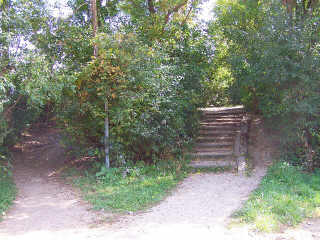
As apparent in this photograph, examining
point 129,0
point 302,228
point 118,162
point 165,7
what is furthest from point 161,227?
point 129,0

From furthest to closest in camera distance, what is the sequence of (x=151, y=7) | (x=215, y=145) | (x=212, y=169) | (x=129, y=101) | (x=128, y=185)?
(x=151, y=7) < (x=215, y=145) < (x=212, y=169) < (x=129, y=101) < (x=128, y=185)

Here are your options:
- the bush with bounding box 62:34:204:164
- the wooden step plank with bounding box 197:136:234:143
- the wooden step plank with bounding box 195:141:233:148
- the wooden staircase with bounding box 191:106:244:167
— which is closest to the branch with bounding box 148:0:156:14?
the bush with bounding box 62:34:204:164

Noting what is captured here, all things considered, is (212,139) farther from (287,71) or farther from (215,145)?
(287,71)

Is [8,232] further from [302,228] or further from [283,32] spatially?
[283,32]

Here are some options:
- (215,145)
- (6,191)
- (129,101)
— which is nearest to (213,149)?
(215,145)

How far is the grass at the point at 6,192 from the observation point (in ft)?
24.1

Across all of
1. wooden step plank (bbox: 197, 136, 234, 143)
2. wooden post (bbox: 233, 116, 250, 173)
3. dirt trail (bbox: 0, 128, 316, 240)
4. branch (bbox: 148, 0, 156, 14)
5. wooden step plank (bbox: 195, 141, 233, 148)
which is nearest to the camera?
dirt trail (bbox: 0, 128, 316, 240)

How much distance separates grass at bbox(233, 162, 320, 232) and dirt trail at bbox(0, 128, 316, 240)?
316 mm

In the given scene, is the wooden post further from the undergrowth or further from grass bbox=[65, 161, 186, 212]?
the undergrowth

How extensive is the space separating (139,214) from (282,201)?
9.49ft

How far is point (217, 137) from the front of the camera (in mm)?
13125

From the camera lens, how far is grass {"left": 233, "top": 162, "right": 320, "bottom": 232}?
19.4 ft

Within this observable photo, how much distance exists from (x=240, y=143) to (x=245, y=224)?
22.4ft

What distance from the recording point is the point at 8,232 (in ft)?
19.5
